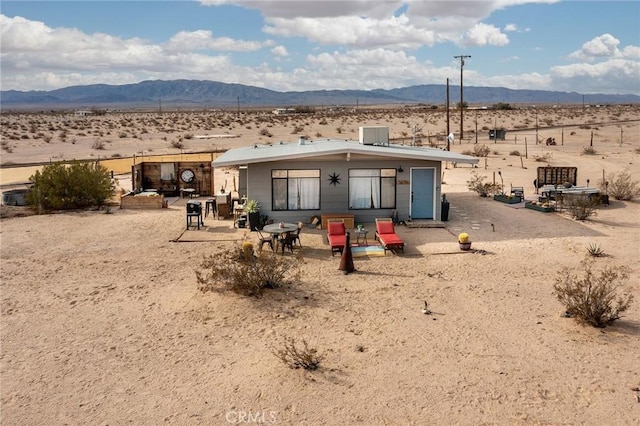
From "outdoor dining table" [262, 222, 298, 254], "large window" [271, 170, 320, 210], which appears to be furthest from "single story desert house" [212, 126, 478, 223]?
"outdoor dining table" [262, 222, 298, 254]

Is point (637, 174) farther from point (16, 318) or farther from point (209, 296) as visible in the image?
point (16, 318)

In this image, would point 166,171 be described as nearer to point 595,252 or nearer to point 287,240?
point 287,240

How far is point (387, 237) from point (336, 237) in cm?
141

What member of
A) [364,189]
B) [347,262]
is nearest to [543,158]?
[364,189]

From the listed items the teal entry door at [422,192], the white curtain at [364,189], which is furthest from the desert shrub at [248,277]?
the teal entry door at [422,192]

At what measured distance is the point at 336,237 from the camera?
15.7 meters

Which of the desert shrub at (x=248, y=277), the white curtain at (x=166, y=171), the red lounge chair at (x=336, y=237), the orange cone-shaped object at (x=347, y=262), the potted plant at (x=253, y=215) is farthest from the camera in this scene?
the white curtain at (x=166, y=171)

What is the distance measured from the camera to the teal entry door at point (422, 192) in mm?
19016

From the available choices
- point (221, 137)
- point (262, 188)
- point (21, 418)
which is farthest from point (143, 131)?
point (21, 418)

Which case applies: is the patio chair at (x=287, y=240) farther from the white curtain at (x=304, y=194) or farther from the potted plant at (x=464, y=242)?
the potted plant at (x=464, y=242)

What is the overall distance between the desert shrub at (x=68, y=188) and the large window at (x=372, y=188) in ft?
33.8

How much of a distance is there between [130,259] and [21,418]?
25.3 feet

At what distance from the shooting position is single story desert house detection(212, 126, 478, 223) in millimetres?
18531

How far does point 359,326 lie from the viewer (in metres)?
10.4
